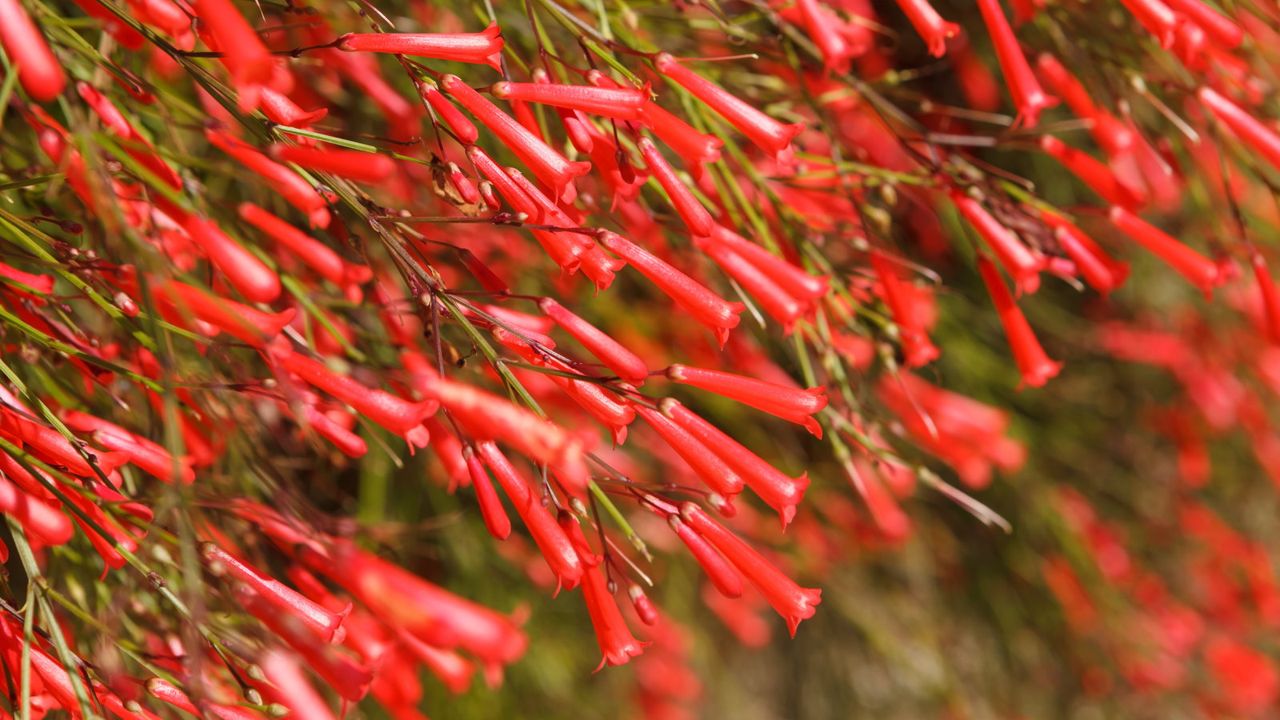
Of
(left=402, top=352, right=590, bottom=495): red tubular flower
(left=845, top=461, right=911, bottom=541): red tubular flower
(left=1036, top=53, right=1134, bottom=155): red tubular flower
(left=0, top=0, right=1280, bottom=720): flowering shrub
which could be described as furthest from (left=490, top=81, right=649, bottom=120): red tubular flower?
(left=845, top=461, right=911, bottom=541): red tubular flower

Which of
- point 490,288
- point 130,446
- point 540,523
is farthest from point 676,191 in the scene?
point 130,446

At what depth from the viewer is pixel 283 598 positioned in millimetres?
691

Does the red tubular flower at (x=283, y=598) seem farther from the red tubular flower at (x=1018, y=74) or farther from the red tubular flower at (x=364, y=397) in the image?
the red tubular flower at (x=1018, y=74)

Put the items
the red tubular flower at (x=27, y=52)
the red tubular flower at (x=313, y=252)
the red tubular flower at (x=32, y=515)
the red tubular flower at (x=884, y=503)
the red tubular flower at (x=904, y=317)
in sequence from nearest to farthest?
the red tubular flower at (x=27, y=52) → the red tubular flower at (x=32, y=515) → the red tubular flower at (x=313, y=252) → the red tubular flower at (x=904, y=317) → the red tubular flower at (x=884, y=503)

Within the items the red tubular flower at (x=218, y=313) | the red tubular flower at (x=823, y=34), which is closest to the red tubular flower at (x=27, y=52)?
the red tubular flower at (x=218, y=313)

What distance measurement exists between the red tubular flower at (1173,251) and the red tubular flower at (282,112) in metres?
0.85

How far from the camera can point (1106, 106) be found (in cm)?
105

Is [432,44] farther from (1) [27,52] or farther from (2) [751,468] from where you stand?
(2) [751,468]

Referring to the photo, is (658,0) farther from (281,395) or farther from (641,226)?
(281,395)

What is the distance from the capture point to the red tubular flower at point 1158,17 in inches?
31.2

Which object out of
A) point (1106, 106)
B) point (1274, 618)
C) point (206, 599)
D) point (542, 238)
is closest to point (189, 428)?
point (206, 599)

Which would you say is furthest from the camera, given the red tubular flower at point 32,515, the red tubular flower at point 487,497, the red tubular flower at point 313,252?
the red tubular flower at point 313,252

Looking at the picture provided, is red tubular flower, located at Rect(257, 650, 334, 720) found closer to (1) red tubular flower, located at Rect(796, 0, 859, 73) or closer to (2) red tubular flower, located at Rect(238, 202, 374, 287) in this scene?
(2) red tubular flower, located at Rect(238, 202, 374, 287)

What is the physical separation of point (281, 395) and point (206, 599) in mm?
256
